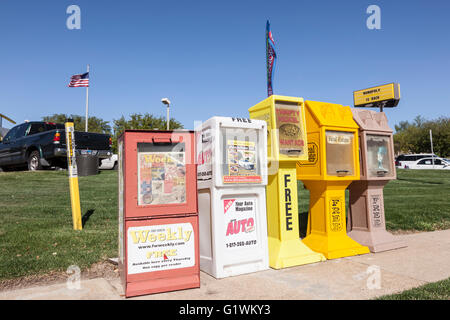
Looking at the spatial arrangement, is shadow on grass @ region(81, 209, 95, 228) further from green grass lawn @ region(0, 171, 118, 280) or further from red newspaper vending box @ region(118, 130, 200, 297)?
red newspaper vending box @ region(118, 130, 200, 297)

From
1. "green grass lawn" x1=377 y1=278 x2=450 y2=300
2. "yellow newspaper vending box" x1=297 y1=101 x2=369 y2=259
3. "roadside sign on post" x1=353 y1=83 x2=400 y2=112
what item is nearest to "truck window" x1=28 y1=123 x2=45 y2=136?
"yellow newspaper vending box" x1=297 y1=101 x2=369 y2=259

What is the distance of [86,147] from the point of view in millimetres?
12547

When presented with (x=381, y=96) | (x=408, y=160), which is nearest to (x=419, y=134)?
(x=408, y=160)

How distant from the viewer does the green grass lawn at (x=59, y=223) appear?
12.7 ft

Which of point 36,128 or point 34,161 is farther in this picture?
point 36,128

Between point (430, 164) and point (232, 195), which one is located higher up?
point (430, 164)

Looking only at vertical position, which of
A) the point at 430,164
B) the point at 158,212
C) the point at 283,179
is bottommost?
the point at 158,212

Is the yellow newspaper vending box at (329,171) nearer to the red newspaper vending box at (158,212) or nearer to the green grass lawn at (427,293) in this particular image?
the green grass lawn at (427,293)

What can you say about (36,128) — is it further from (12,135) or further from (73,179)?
(73,179)

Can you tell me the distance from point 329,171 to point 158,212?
2533 mm

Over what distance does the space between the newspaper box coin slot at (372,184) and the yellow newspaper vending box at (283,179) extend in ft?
3.62

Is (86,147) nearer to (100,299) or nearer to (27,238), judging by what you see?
(27,238)

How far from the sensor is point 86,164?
1273cm
